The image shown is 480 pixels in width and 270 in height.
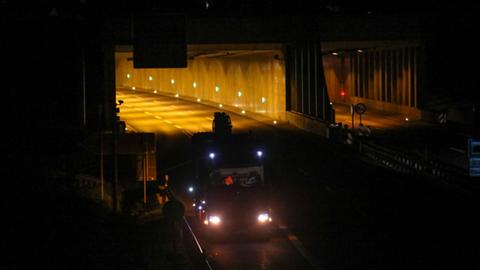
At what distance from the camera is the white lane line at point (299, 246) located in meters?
21.6

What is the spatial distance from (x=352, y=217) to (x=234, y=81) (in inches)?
2145

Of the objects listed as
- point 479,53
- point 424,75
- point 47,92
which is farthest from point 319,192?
point 479,53

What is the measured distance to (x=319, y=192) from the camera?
3350 centimetres

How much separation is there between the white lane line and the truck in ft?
2.03

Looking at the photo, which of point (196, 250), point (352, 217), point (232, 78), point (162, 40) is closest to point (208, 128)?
point (162, 40)

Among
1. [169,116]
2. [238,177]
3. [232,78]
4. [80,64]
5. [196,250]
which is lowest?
[196,250]

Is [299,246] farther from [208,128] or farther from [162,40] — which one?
[208,128]

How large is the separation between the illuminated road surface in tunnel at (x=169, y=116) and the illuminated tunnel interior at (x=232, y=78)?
6.13 ft

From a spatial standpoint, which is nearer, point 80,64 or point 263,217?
point 263,217

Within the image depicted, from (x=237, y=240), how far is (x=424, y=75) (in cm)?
4568

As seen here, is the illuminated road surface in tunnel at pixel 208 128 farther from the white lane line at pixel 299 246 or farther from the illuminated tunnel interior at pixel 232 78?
the illuminated tunnel interior at pixel 232 78

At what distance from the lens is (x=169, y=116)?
7319cm

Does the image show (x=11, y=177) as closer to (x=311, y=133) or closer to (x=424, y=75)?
(x=311, y=133)

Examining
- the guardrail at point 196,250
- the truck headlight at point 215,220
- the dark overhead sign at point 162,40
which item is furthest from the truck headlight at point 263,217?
the dark overhead sign at point 162,40
